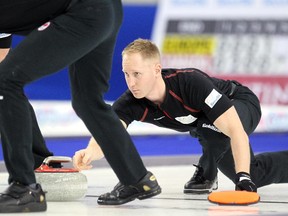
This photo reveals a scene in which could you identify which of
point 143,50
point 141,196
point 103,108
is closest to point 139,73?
point 143,50

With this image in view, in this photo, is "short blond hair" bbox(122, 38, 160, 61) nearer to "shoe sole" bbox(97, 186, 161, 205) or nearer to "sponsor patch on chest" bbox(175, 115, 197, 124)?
A: "sponsor patch on chest" bbox(175, 115, 197, 124)

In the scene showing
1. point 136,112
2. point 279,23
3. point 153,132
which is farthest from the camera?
point 279,23

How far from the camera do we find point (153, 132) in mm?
7172

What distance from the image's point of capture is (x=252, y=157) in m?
4.55

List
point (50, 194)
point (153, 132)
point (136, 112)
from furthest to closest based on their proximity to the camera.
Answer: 1. point (153, 132)
2. point (136, 112)
3. point (50, 194)

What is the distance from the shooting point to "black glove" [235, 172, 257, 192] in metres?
3.99

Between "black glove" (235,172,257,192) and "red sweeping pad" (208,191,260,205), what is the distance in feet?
0.42

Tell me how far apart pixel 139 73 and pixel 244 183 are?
0.66 m

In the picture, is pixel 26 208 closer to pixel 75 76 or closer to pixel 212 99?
pixel 75 76

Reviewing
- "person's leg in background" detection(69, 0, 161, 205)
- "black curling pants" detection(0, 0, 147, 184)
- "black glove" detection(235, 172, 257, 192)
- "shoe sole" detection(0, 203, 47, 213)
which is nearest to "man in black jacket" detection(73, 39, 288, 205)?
"black glove" detection(235, 172, 257, 192)

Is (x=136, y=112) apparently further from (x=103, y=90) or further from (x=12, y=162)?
(x=12, y=162)

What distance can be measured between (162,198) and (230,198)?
438mm

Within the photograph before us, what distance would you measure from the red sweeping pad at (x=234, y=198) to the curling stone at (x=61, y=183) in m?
0.58

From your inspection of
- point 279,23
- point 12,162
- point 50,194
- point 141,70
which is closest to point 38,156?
point 50,194
